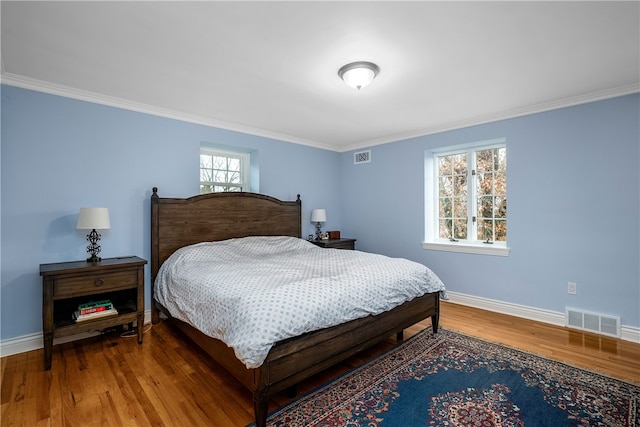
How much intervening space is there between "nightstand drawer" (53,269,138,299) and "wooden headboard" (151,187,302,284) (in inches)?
19.6

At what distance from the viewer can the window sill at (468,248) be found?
141 inches

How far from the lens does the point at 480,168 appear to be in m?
3.91

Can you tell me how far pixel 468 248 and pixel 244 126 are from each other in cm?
324

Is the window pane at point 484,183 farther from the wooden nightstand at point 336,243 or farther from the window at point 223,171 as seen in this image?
the window at point 223,171

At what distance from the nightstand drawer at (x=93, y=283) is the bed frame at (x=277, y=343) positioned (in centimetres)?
48

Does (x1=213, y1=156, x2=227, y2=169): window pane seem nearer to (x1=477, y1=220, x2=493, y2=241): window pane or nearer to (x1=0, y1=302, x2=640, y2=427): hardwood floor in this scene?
(x1=0, y1=302, x2=640, y2=427): hardwood floor

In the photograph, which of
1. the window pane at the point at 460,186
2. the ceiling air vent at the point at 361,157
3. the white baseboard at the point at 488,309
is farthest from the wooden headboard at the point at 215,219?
the window pane at the point at 460,186

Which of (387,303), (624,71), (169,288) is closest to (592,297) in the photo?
(624,71)

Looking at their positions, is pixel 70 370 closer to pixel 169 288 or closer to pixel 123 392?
pixel 123 392

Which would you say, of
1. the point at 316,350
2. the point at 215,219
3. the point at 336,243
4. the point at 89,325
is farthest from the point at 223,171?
the point at 316,350

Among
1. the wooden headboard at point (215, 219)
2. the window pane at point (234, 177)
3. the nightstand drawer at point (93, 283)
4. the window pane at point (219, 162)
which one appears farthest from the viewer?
the window pane at point (234, 177)

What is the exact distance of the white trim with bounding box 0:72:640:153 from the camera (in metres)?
2.67

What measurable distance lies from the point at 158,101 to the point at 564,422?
403 cm

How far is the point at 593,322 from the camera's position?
2969 millimetres
